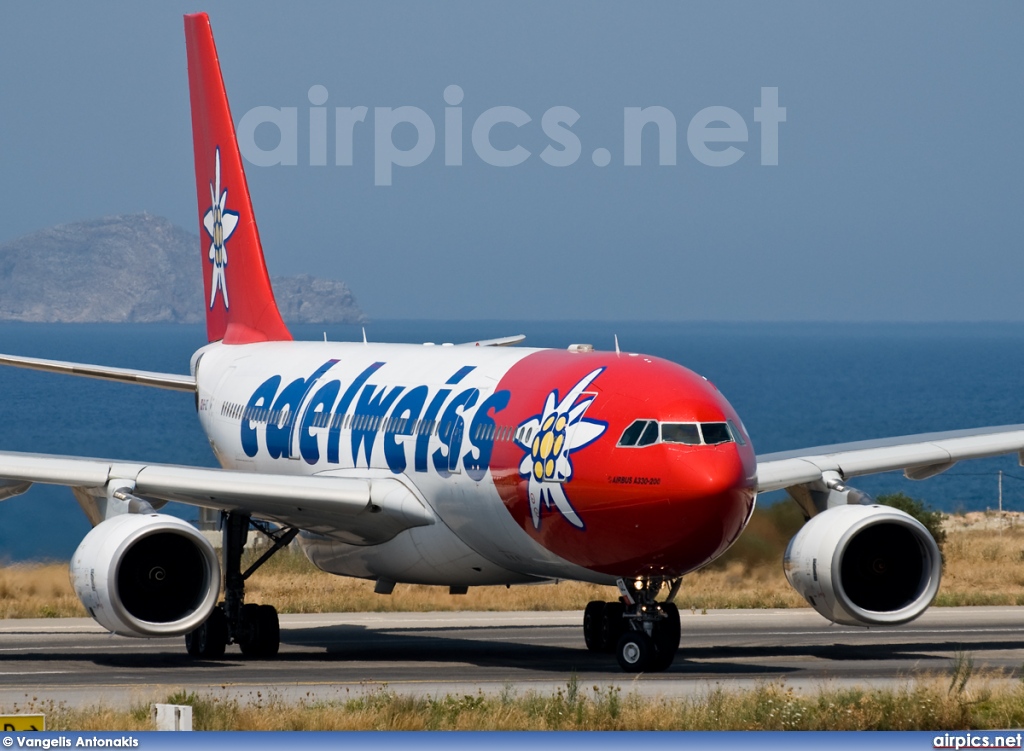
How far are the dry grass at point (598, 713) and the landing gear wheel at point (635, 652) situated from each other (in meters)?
3.21

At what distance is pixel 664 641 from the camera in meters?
23.1

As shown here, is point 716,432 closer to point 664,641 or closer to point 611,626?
point 664,641

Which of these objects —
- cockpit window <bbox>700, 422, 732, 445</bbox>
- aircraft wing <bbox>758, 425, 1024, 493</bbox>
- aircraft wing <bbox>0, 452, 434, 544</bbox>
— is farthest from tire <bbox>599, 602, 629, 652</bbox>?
cockpit window <bbox>700, 422, 732, 445</bbox>

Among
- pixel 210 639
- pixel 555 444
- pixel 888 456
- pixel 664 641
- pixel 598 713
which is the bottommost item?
pixel 210 639

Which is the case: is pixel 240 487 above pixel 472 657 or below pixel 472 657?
above

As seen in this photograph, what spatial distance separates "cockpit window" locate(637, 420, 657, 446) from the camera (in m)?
22.0

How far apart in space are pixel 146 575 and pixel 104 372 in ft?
32.1

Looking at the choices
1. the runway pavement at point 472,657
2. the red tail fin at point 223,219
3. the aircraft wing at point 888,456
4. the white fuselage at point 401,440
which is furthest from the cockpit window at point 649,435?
the red tail fin at point 223,219

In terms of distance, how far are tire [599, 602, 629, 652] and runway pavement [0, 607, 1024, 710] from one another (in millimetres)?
579

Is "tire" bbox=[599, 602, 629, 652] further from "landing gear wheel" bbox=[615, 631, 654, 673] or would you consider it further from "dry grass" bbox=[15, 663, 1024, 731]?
"dry grass" bbox=[15, 663, 1024, 731]

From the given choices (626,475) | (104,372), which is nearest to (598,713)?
(626,475)

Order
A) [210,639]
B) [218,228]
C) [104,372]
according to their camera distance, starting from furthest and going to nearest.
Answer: [218,228], [104,372], [210,639]

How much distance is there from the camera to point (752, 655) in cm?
2691

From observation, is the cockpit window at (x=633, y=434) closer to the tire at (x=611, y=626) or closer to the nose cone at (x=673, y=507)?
the nose cone at (x=673, y=507)
